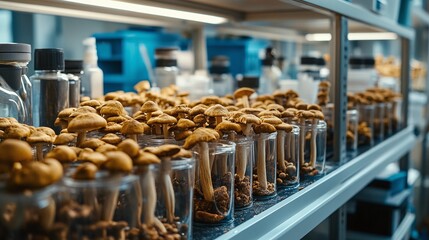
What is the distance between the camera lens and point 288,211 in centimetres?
104

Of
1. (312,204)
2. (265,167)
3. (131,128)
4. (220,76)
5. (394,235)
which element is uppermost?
(220,76)

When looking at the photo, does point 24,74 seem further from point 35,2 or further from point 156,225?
point 156,225

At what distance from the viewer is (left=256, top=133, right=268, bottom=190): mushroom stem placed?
1035 millimetres

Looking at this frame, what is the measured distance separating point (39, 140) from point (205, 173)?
274 millimetres

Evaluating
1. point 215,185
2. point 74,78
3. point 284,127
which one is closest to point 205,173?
point 215,185

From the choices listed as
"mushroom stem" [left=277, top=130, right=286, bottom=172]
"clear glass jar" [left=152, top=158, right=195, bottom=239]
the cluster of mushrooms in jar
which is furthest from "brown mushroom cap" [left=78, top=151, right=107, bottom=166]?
"mushroom stem" [left=277, top=130, right=286, bottom=172]

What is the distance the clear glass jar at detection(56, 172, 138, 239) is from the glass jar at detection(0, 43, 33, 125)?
0.41 m

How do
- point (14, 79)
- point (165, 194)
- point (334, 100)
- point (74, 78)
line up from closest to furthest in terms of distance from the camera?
point (165, 194), point (14, 79), point (74, 78), point (334, 100)

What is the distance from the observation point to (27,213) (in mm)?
539

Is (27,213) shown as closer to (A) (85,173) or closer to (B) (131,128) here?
(A) (85,173)

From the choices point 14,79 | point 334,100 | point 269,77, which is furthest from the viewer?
point 269,77

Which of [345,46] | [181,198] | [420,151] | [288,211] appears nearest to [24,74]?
[181,198]

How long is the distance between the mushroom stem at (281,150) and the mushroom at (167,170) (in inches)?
16.1

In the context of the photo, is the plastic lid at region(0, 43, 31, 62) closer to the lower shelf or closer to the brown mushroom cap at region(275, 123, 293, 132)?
the brown mushroom cap at region(275, 123, 293, 132)
